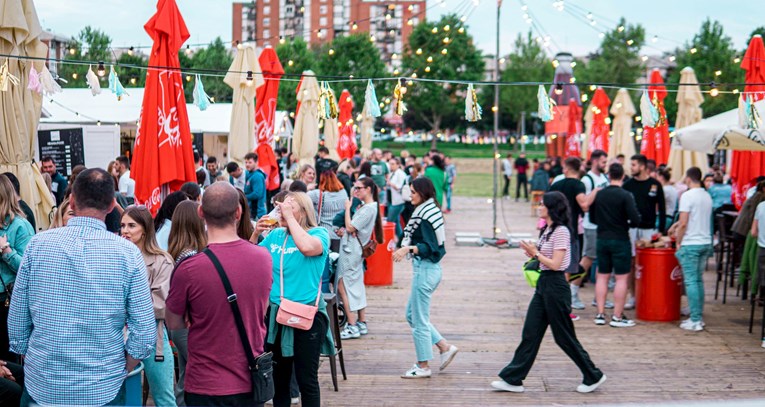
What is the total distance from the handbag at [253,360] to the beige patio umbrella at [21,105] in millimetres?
4965

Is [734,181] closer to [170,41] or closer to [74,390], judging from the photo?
[170,41]

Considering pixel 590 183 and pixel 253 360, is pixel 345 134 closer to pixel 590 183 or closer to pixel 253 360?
pixel 590 183

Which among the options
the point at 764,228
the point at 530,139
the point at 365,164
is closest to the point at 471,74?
the point at 530,139

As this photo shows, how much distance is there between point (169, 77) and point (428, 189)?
331 cm

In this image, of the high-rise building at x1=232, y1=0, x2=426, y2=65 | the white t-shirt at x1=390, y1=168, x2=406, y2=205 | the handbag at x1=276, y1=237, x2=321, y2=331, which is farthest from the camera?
the high-rise building at x1=232, y1=0, x2=426, y2=65

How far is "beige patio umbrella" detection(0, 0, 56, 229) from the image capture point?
7.69 metres

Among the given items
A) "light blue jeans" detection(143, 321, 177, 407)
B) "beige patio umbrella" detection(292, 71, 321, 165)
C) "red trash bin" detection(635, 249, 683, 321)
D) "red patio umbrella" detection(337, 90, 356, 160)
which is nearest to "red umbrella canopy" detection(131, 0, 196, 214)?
"light blue jeans" detection(143, 321, 177, 407)

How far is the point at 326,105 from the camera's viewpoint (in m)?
10.6

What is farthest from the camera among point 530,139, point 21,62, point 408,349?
point 530,139

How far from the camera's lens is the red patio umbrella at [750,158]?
11.8m

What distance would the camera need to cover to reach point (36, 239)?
3512mm

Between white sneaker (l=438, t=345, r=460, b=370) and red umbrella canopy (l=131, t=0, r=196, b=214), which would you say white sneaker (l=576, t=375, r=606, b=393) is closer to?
white sneaker (l=438, t=345, r=460, b=370)

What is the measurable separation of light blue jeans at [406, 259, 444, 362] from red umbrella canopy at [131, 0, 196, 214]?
9.98ft

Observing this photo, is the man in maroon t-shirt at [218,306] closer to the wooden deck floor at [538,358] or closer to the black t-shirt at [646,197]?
the wooden deck floor at [538,358]
